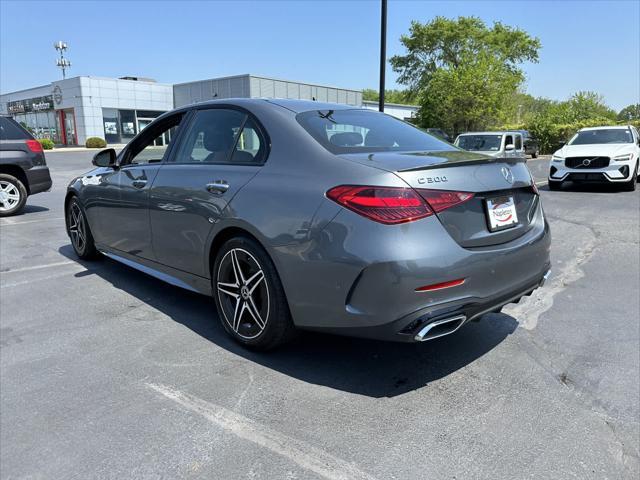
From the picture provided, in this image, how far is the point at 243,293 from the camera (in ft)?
10.5

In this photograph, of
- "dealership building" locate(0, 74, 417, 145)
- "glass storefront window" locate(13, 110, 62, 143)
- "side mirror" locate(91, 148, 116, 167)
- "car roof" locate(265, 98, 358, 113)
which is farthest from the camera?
"glass storefront window" locate(13, 110, 62, 143)

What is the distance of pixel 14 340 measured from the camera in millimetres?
3568

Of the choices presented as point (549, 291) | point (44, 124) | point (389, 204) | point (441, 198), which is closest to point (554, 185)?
point (549, 291)

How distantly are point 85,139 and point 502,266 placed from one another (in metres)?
45.3

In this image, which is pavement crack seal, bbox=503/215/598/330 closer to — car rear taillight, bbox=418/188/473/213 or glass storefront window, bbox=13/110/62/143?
car rear taillight, bbox=418/188/473/213

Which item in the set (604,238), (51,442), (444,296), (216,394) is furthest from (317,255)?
(604,238)

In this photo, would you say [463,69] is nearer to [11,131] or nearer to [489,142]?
[489,142]

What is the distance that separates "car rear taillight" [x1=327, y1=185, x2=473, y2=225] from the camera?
97.0 inches

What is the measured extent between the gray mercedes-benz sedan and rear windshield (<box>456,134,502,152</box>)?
501 inches

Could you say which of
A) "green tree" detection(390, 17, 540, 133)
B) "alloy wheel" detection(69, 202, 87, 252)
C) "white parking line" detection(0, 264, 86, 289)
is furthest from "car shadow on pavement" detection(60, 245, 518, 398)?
"green tree" detection(390, 17, 540, 133)

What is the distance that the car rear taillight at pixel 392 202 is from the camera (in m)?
2.46

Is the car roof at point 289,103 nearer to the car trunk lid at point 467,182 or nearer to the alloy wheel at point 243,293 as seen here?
the car trunk lid at point 467,182

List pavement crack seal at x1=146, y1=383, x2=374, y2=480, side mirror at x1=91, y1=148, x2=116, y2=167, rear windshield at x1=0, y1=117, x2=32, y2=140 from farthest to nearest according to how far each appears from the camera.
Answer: rear windshield at x1=0, y1=117, x2=32, y2=140 < side mirror at x1=91, y1=148, x2=116, y2=167 < pavement crack seal at x1=146, y1=383, x2=374, y2=480

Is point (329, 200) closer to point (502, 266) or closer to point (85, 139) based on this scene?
point (502, 266)
